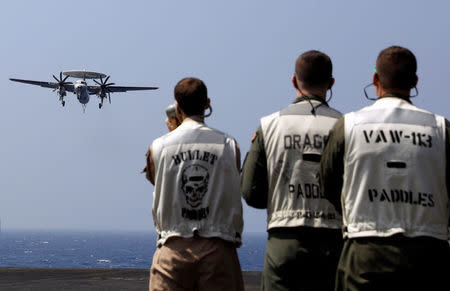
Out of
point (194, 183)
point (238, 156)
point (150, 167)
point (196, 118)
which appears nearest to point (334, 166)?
point (238, 156)

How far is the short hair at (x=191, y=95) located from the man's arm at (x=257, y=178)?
Answer: 0.62 metres

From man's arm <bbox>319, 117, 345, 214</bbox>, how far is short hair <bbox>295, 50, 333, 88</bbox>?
2.24 feet

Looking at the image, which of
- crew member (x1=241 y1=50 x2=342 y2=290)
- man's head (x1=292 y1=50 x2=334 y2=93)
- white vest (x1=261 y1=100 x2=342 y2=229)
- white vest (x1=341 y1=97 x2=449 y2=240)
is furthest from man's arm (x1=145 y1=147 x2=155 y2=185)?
white vest (x1=341 y1=97 x2=449 y2=240)

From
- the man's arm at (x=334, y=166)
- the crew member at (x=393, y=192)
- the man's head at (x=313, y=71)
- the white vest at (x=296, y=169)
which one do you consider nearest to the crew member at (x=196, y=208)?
the white vest at (x=296, y=169)

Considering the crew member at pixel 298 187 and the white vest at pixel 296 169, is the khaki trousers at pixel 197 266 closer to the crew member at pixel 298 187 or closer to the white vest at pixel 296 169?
the crew member at pixel 298 187

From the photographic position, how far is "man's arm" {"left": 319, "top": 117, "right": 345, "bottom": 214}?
406cm

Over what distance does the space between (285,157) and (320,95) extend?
590 mm

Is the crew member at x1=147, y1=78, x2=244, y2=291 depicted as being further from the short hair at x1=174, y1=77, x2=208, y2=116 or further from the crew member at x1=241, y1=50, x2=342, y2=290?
the crew member at x1=241, y1=50, x2=342, y2=290

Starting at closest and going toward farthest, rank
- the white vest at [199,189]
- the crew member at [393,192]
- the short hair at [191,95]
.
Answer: the crew member at [393,192] → the white vest at [199,189] → the short hair at [191,95]

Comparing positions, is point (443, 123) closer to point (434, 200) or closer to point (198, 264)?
point (434, 200)

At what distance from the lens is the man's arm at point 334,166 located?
406 cm

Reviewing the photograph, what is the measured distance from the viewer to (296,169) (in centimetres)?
450

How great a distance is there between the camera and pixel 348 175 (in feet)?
13.2

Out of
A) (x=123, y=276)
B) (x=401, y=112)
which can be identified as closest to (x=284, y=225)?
(x=401, y=112)
